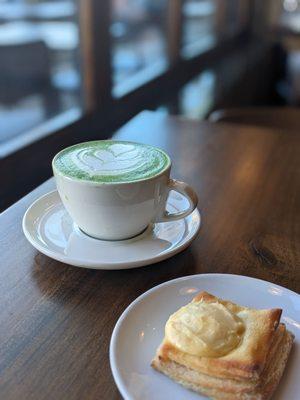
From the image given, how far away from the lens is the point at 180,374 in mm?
345

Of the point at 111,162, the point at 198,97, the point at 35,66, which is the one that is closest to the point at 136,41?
the point at 198,97

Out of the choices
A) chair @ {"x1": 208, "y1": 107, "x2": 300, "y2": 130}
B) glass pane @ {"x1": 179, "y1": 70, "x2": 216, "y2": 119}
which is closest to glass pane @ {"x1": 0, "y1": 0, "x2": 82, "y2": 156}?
chair @ {"x1": 208, "y1": 107, "x2": 300, "y2": 130}

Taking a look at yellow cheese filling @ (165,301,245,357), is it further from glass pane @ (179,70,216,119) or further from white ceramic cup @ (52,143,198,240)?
glass pane @ (179,70,216,119)

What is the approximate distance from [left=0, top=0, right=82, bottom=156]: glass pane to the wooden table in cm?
79

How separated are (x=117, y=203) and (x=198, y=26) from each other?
2.56 meters

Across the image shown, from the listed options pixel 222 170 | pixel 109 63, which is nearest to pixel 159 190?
pixel 222 170

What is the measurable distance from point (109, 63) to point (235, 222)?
1269mm

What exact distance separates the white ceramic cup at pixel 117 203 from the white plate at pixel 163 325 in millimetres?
94

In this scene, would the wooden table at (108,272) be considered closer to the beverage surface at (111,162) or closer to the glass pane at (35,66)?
the beverage surface at (111,162)

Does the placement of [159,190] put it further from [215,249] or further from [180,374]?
[180,374]

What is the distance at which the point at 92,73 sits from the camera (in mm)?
1653

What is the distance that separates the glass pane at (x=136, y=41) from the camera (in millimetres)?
1801

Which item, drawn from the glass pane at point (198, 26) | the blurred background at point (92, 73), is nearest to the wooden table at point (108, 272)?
the blurred background at point (92, 73)

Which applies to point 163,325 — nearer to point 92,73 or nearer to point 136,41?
point 92,73
